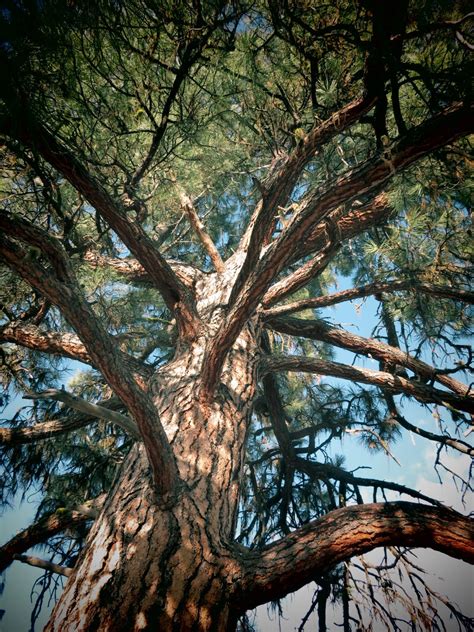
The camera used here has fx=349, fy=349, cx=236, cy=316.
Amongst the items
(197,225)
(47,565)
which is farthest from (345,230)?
(47,565)

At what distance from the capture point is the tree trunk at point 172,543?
3.98 feet

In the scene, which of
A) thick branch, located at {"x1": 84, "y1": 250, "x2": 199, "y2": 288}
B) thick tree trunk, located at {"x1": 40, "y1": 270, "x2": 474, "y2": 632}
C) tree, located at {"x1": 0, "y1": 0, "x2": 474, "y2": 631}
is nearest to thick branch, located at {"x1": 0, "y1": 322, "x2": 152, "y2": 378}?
tree, located at {"x1": 0, "y1": 0, "x2": 474, "y2": 631}

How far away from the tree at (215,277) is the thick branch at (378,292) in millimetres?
16

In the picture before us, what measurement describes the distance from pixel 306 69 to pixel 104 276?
2.06 m

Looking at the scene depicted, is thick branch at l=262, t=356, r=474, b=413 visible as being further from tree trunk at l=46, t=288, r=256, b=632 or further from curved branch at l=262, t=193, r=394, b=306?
tree trunk at l=46, t=288, r=256, b=632

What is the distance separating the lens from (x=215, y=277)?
138 inches

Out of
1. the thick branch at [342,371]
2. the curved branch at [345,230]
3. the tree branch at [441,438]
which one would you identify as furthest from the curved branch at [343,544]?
the curved branch at [345,230]

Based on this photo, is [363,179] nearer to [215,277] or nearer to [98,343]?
[98,343]

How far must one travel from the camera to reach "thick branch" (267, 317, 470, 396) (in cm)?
275

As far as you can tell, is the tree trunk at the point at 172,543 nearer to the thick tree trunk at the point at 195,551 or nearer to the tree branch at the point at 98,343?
the thick tree trunk at the point at 195,551

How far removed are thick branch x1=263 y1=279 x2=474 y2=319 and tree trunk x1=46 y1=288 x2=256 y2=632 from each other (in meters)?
1.22

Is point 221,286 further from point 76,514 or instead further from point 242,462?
point 76,514

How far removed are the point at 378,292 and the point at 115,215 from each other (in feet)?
6.96

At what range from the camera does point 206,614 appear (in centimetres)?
125
